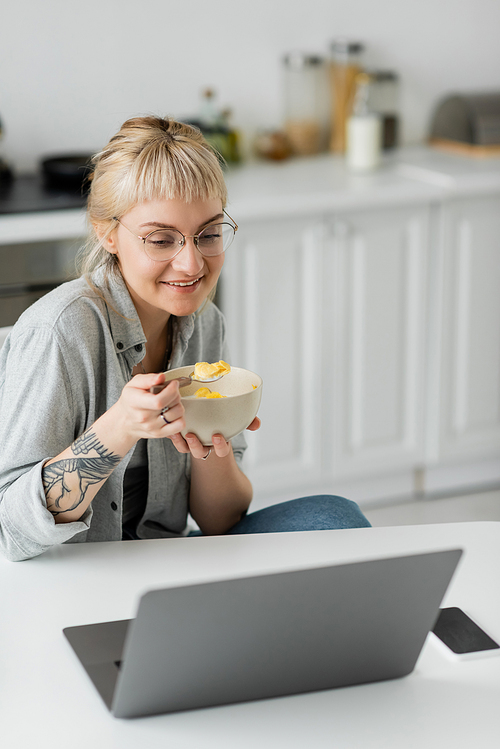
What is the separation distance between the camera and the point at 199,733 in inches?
28.8

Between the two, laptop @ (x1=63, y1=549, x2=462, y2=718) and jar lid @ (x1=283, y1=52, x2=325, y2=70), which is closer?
laptop @ (x1=63, y1=549, x2=462, y2=718)

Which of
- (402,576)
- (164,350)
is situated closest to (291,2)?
(164,350)

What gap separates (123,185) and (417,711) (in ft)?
2.51

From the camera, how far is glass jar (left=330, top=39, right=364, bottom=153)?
2.86 meters

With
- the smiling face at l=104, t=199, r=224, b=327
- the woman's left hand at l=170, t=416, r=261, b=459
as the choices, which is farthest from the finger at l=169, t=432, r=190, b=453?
the smiling face at l=104, t=199, r=224, b=327

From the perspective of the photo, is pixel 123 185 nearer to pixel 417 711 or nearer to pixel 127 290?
pixel 127 290

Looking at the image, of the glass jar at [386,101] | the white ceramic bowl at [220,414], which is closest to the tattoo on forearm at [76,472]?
the white ceramic bowl at [220,414]

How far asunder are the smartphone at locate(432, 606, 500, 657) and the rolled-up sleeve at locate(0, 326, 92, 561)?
44cm

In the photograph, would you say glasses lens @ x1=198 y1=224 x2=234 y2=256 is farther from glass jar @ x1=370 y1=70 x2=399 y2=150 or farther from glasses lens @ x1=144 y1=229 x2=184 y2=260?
glass jar @ x1=370 y1=70 x2=399 y2=150

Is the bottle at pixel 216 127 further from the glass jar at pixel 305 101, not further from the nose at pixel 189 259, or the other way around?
the nose at pixel 189 259

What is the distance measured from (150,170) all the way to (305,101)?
6.35ft

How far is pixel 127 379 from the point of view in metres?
1.24

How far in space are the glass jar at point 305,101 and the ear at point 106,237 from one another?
1817 millimetres

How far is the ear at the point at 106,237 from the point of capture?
4.03 ft
